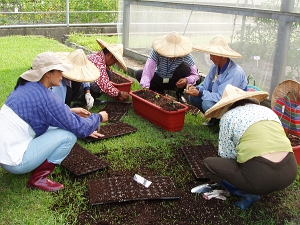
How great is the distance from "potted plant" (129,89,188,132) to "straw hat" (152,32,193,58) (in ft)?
1.96

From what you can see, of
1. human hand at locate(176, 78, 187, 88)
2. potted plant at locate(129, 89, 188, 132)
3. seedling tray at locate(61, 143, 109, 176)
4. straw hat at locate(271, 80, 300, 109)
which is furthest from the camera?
human hand at locate(176, 78, 187, 88)

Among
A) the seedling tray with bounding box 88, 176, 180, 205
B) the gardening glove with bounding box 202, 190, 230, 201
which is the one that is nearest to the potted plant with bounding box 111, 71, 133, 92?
the seedling tray with bounding box 88, 176, 180, 205

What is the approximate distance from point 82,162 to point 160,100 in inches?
61.6

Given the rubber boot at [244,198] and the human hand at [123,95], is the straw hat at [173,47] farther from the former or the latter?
the rubber boot at [244,198]

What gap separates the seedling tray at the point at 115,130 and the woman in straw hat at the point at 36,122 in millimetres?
1053

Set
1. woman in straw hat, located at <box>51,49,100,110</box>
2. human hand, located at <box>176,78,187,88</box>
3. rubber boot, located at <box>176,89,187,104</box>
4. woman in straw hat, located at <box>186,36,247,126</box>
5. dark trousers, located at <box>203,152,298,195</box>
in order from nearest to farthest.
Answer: dark trousers, located at <box>203,152,298,195</box>
woman in straw hat, located at <box>51,49,100,110</box>
woman in straw hat, located at <box>186,36,247,126</box>
human hand, located at <box>176,78,187,88</box>
rubber boot, located at <box>176,89,187,104</box>

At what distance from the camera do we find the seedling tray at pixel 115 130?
161 inches

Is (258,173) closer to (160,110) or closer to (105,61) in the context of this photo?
(160,110)

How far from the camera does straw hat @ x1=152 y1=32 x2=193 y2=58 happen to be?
15.5 ft

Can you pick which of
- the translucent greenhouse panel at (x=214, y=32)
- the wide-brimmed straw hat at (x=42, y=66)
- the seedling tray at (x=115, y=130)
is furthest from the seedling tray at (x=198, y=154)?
the wide-brimmed straw hat at (x=42, y=66)

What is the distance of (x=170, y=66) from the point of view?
5.14 meters

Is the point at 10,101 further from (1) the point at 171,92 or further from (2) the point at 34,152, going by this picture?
(1) the point at 171,92

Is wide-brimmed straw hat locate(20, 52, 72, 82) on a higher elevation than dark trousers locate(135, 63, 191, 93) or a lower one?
higher

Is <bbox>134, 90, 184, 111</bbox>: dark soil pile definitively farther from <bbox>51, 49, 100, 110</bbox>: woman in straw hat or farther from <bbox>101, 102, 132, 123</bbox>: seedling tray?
<bbox>51, 49, 100, 110</bbox>: woman in straw hat
